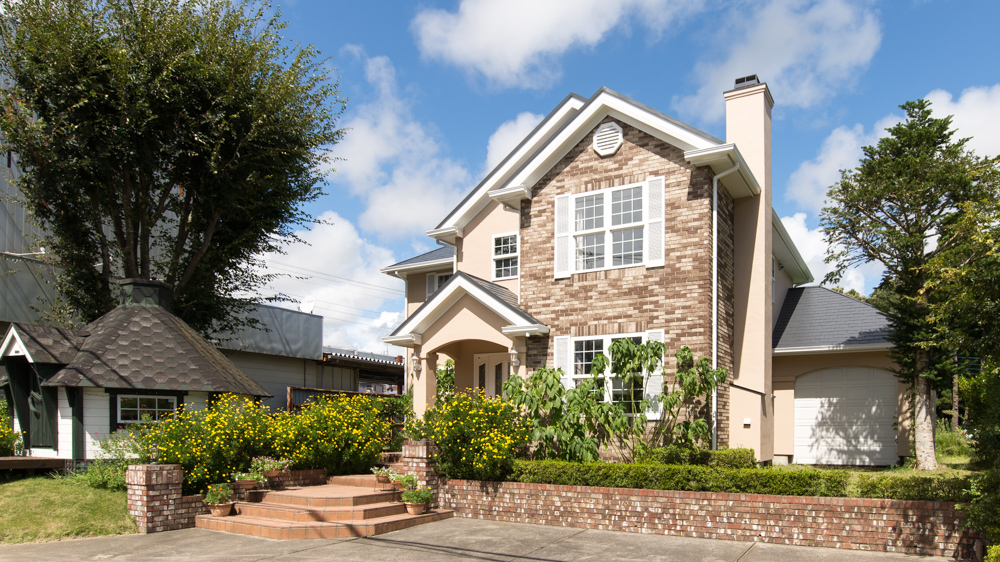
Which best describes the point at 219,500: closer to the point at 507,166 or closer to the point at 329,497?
the point at 329,497

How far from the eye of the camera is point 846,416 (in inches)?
667

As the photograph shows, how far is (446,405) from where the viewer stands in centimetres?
1288

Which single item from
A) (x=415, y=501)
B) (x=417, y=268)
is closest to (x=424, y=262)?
(x=417, y=268)

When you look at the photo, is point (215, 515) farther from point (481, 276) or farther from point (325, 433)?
point (481, 276)

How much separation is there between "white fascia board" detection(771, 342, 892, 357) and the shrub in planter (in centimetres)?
961

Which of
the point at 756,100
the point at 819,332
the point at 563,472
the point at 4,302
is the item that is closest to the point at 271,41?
the point at 4,302

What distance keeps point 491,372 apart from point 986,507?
1099cm

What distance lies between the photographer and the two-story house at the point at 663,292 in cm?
1373

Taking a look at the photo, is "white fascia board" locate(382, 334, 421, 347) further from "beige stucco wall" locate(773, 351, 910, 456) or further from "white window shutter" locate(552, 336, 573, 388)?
"beige stucco wall" locate(773, 351, 910, 456)

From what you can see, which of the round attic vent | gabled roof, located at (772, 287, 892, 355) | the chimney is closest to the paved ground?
the chimney

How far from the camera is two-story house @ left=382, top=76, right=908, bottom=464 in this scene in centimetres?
1373

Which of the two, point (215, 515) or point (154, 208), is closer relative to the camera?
→ point (215, 515)

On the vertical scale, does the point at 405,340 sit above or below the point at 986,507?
above

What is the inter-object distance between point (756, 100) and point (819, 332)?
6063 mm
